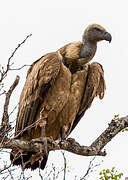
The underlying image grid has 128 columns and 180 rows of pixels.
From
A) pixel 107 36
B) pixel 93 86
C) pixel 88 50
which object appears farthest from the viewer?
pixel 107 36

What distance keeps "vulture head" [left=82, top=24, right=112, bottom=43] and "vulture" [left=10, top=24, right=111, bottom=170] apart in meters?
0.02

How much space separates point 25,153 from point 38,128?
683 mm

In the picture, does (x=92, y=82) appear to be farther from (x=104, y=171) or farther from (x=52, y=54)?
(x=104, y=171)

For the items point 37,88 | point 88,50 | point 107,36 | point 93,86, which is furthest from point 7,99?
point 107,36

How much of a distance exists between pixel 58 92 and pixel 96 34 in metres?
1.46

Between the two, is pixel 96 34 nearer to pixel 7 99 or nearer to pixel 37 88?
pixel 37 88

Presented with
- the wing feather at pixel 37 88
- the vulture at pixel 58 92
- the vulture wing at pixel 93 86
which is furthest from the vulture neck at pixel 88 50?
the wing feather at pixel 37 88

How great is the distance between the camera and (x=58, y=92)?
811 centimetres

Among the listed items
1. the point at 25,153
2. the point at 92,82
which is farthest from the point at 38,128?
the point at 92,82

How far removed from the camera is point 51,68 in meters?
8.03

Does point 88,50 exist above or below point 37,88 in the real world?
above

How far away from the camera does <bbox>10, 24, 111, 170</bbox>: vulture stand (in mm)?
8047

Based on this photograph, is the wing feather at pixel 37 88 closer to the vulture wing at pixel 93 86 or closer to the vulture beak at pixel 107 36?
the vulture wing at pixel 93 86

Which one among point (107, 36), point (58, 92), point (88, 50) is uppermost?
point (107, 36)
